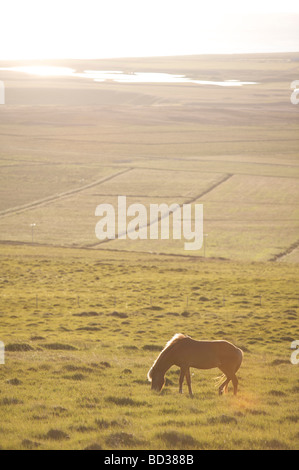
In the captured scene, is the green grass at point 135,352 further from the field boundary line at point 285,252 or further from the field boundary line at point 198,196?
the field boundary line at point 198,196

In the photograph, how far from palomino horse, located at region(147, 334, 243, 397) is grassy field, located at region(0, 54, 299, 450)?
2.26ft

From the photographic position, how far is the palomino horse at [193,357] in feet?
50.6

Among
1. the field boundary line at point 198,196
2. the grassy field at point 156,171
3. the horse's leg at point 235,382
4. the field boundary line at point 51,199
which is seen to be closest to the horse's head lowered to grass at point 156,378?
the horse's leg at point 235,382

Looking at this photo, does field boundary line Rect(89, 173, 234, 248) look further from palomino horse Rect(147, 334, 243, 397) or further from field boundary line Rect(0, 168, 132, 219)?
palomino horse Rect(147, 334, 243, 397)

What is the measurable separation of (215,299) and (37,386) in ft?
83.0

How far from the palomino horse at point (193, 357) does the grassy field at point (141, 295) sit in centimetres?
69

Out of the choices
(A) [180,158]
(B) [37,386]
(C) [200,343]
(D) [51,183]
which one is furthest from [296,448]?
(A) [180,158]

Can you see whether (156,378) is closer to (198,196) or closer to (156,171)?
(198,196)

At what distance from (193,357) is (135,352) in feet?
29.2

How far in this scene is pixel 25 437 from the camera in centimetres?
1220

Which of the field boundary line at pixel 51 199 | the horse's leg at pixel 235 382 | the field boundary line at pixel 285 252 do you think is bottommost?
the field boundary line at pixel 285 252

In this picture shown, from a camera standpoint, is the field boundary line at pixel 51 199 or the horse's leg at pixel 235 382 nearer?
the horse's leg at pixel 235 382

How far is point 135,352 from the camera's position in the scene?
2416 cm
